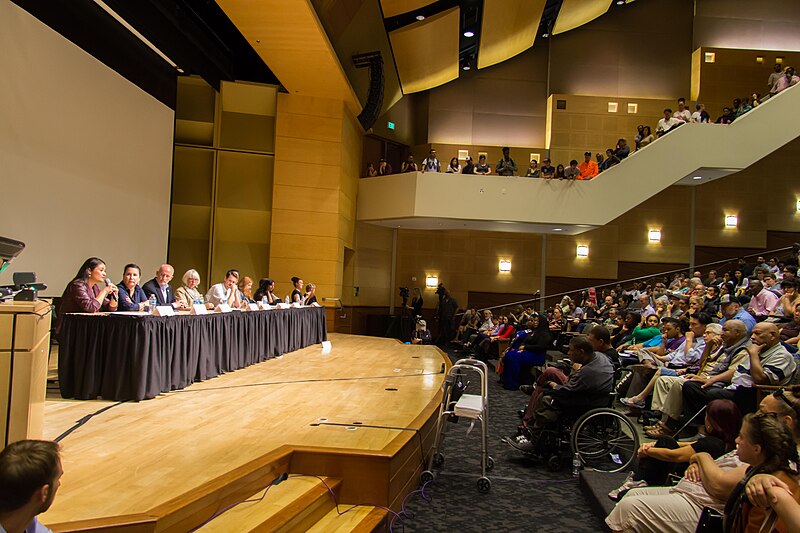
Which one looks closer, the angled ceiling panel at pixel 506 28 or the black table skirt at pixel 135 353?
the black table skirt at pixel 135 353

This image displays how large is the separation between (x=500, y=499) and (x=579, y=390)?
0.99 m

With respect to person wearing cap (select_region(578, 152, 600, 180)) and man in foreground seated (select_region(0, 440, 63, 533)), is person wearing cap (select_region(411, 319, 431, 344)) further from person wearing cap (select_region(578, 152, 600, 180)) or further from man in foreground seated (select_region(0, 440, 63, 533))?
man in foreground seated (select_region(0, 440, 63, 533))

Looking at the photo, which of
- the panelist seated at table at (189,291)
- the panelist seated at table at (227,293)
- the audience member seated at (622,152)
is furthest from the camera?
the audience member seated at (622,152)

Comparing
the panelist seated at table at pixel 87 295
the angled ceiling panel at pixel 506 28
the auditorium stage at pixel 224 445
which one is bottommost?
the auditorium stage at pixel 224 445

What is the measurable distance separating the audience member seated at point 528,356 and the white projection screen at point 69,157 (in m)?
5.66

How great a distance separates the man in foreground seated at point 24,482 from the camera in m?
1.46

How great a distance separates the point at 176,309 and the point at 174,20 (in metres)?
4.74

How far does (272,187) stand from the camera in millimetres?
12023

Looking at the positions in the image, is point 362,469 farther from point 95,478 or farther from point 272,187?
point 272,187

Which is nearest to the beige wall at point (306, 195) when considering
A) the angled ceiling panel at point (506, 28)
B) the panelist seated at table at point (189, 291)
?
the angled ceiling panel at point (506, 28)

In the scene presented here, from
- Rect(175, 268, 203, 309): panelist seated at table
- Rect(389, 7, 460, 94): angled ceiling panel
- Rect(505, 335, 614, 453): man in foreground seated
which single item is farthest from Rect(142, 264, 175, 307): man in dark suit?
Rect(389, 7, 460, 94): angled ceiling panel

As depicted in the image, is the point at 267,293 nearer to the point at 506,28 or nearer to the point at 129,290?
the point at 129,290

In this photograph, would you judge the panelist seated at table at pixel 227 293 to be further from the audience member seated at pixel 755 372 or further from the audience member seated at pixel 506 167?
the audience member seated at pixel 506 167

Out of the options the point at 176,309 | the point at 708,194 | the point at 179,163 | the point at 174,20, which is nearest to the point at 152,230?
the point at 179,163
